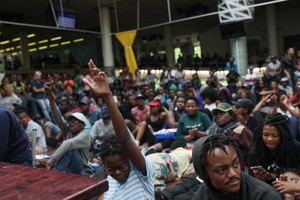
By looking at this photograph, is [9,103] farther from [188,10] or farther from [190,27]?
[190,27]

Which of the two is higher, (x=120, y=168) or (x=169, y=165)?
(x=120, y=168)

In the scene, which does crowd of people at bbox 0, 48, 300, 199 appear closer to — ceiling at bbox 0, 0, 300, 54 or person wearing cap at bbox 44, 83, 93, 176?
person wearing cap at bbox 44, 83, 93, 176

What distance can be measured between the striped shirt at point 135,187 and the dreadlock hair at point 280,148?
982 mm

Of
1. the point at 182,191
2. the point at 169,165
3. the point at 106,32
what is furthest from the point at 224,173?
the point at 106,32

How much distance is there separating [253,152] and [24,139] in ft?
6.00

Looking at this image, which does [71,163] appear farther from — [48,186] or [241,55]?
[241,55]

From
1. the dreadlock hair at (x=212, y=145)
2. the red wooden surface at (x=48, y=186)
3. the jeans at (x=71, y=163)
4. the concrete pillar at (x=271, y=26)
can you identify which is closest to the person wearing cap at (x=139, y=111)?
the jeans at (x=71, y=163)

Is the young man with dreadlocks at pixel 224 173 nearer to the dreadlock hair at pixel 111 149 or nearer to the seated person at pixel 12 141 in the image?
the dreadlock hair at pixel 111 149

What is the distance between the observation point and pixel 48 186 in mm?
1120

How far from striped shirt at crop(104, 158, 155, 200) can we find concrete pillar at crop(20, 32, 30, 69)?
15613mm

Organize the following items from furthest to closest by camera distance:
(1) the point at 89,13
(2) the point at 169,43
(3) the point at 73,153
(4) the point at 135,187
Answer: (2) the point at 169,43
(1) the point at 89,13
(3) the point at 73,153
(4) the point at 135,187

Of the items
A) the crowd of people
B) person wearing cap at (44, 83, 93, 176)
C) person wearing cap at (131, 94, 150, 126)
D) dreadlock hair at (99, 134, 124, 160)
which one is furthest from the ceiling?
dreadlock hair at (99, 134, 124, 160)

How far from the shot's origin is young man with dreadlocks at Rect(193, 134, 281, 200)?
1.58 metres

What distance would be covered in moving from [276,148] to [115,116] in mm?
1396
